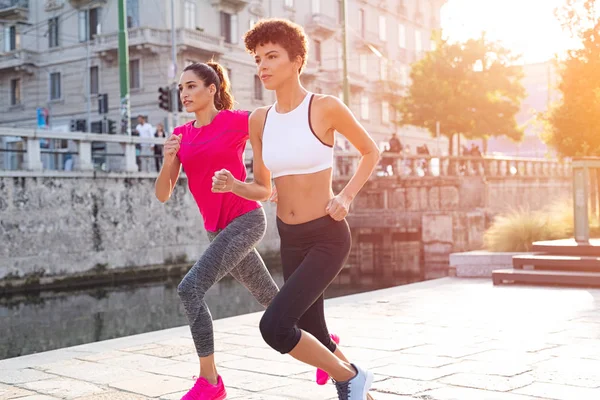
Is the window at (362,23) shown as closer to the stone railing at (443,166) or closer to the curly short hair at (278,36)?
the stone railing at (443,166)

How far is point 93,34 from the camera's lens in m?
36.8

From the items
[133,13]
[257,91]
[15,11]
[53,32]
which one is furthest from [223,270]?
[15,11]

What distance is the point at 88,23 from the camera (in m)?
37.2

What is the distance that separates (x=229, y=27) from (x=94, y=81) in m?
6.36

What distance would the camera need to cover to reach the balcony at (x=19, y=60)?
38.4 metres

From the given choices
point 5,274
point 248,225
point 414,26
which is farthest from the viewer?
point 414,26

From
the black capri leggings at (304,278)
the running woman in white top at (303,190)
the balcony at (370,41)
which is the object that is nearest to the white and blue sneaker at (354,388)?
the running woman in white top at (303,190)

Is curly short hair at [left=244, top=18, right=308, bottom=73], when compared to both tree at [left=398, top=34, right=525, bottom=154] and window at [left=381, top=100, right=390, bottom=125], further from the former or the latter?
window at [left=381, top=100, right=390, bottom=125]

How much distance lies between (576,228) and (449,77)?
32586 mm

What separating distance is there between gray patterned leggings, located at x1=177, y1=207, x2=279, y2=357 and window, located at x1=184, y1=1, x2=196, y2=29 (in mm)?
31568

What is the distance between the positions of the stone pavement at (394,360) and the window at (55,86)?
3201 cm

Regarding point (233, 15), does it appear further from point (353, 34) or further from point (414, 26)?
point (414, 26)

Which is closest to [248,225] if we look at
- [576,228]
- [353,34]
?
[576,228]

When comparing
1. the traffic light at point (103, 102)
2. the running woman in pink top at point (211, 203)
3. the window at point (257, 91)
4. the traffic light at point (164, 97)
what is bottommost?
the running woman in pink top at point (211, 203)
